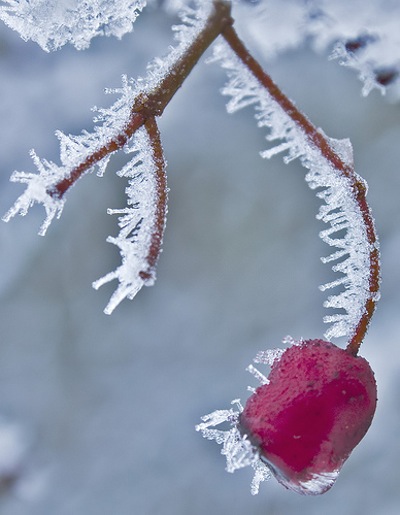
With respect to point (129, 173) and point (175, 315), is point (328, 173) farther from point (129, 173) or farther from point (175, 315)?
point (175, 315)

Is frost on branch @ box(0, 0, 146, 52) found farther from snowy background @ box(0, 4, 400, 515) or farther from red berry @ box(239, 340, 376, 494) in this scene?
snowy background @ box(0, 4, 400, 515)

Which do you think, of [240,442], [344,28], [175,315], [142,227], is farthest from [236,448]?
[175,315]

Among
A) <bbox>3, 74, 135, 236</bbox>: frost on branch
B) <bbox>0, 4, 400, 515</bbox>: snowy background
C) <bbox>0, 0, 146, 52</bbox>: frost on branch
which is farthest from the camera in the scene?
<bbox>0, 4, 400, 515</bbox>: snowy background

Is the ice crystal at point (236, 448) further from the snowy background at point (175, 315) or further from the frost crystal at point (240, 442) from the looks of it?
the snowy background at point (175, 315)

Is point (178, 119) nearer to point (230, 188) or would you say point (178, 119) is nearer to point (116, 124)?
point (230, 188)

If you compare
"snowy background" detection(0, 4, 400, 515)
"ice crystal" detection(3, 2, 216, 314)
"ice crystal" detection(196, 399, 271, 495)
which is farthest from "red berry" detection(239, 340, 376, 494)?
"snowy background" detection(0, 4, 400, 515)

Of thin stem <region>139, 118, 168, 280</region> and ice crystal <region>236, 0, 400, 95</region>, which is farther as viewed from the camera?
ice crystal <region>236, 0, 400, 95</region>
